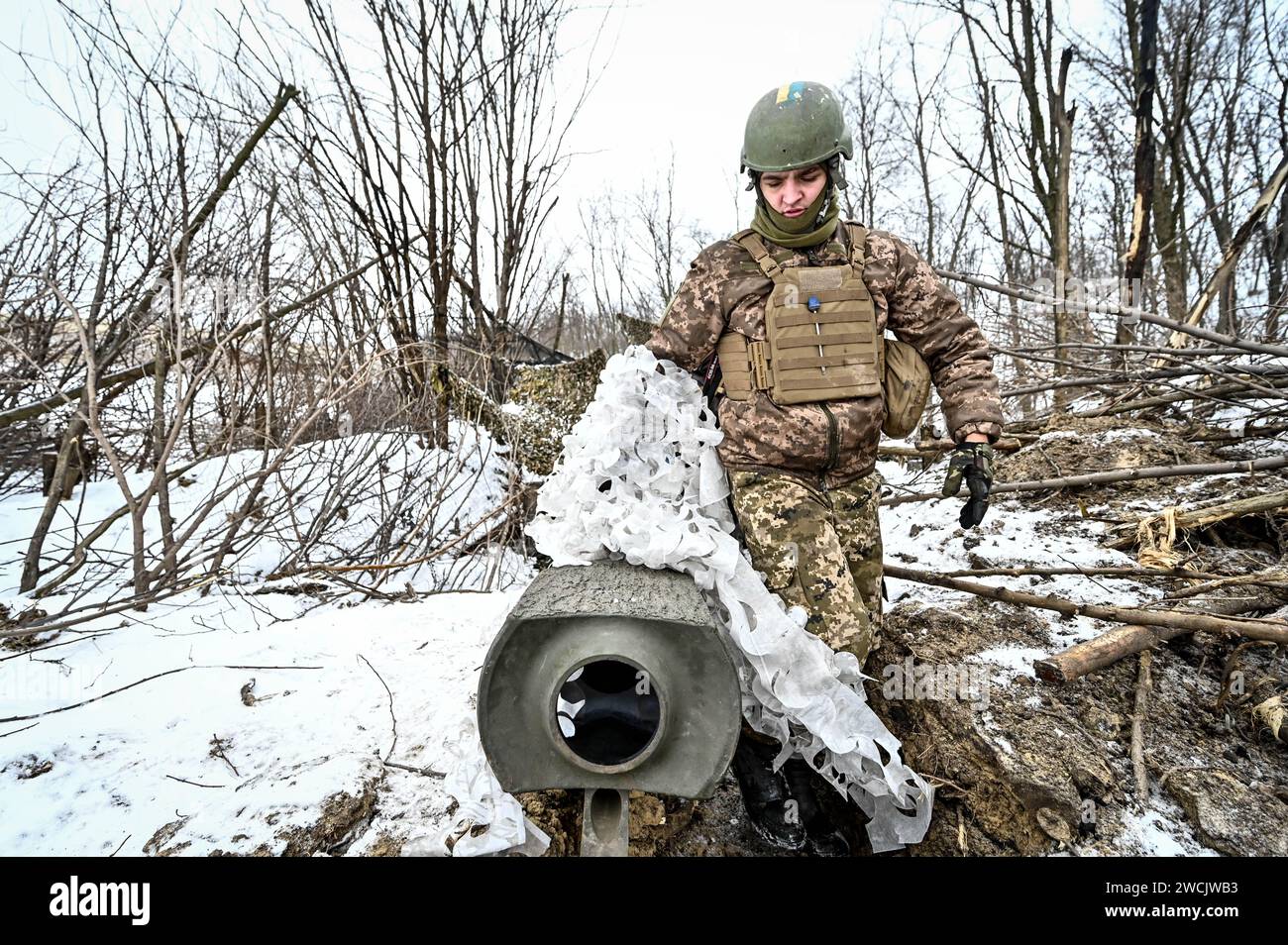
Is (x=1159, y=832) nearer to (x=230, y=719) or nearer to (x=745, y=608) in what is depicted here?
(x=745, y=608)

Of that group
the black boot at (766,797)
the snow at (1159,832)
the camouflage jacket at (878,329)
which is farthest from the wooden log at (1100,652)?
the black boot at (766,797)

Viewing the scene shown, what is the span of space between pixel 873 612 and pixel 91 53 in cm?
444

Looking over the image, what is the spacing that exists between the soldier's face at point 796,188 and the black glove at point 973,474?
0.86m

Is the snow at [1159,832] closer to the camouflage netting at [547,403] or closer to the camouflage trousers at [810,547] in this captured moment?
the camouflage trousers at [810,547]

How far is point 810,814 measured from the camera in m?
1.57

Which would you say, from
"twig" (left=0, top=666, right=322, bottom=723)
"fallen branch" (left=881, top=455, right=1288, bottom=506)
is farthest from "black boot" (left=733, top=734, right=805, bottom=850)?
"fallen branch" (left=881, top=455, right=1288, bottom=506)

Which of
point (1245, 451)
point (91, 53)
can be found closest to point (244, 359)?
point (91, 53)

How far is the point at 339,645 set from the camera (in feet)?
7.18

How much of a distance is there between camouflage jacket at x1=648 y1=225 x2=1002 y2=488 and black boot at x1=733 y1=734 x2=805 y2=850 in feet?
2.65

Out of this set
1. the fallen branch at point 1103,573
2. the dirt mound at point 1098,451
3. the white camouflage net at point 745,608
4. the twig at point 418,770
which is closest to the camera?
the white camouflage net at point 745,608

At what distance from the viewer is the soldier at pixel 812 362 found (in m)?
1.67

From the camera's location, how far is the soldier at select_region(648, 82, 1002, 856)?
1.67 m

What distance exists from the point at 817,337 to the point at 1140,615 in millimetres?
1344

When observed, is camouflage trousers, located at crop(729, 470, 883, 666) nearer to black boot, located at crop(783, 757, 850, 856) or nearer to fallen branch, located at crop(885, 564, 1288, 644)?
black boot, located at crop(783, 757, 850, 856)
